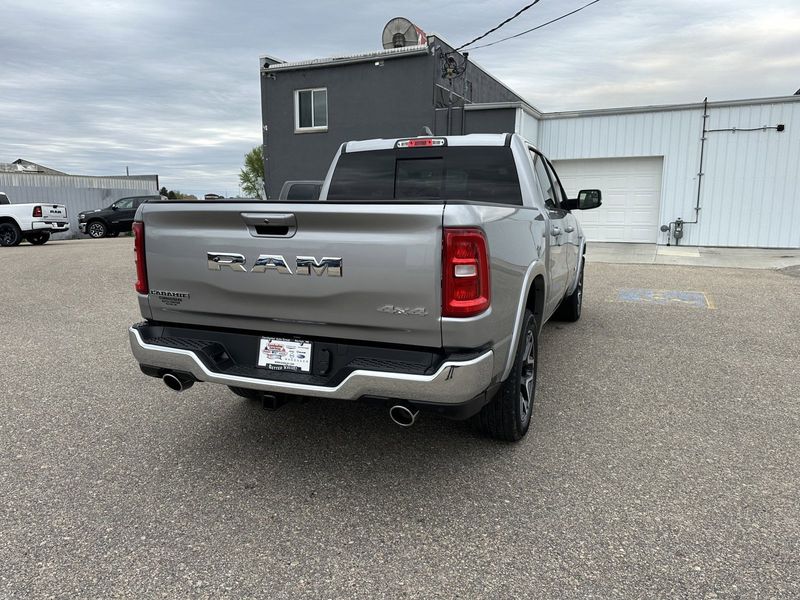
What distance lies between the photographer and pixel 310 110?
62.1ft

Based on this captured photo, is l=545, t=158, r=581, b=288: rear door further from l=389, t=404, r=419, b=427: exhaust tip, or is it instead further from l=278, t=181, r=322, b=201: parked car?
l=389, t=404, r=419, b=427: exhaust tip

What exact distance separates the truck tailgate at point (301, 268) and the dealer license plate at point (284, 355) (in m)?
0.06

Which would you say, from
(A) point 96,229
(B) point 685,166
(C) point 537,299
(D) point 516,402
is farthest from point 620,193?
(A) point 96,229

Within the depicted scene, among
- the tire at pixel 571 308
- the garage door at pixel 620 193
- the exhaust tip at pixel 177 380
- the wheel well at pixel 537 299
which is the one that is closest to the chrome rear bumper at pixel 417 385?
the exhaust tip at pixel 177 380

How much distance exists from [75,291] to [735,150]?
15.3 m

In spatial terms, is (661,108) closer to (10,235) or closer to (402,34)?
(402,34)

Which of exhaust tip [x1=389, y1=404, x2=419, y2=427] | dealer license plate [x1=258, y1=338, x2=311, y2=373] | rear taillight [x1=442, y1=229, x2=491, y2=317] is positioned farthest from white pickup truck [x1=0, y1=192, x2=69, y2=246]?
rear taillight [x1=442, y1=229, x2=491, y2=317]

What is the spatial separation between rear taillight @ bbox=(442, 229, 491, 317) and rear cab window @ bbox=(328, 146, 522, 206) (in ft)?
5.19

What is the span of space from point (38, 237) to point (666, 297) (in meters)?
19.7

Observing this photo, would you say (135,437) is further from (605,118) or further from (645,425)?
(605,118)

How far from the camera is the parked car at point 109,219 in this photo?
24.1m

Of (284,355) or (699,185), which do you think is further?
(699,185)

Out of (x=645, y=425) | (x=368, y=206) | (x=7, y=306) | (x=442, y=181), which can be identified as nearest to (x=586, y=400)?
(x=645, y=425)

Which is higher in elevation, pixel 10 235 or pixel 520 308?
pixel 520 308
